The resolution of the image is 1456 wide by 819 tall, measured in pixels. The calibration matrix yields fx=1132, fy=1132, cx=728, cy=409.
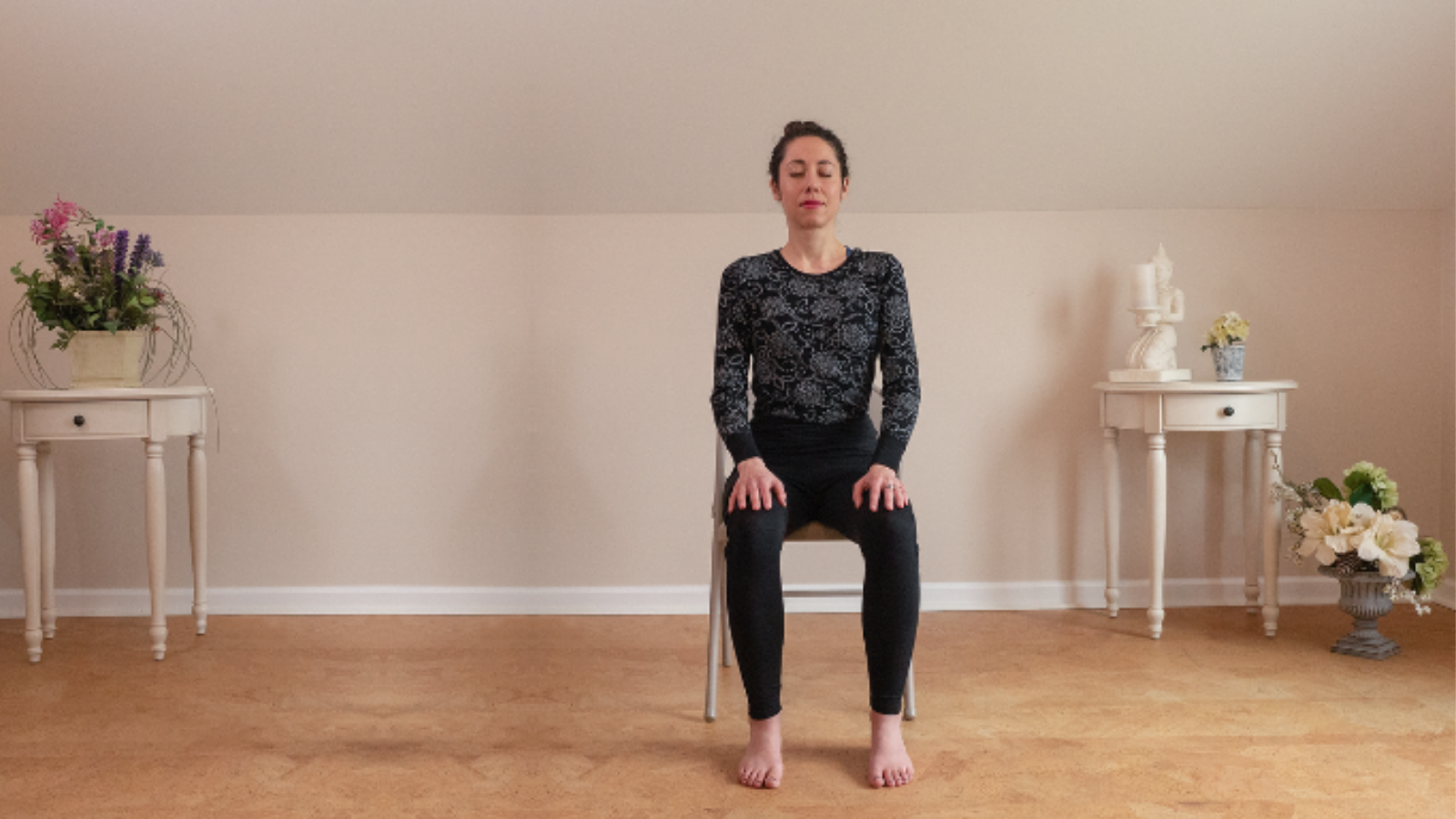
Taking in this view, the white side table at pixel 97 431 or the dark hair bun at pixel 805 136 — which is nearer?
the dark hair bun at pixel 805 136

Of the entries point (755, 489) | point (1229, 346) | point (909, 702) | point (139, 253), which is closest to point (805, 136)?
point (755, 489)

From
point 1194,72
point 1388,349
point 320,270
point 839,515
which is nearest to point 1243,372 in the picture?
point 1388,349

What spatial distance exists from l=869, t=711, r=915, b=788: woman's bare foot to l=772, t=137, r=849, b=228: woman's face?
92 centimetres

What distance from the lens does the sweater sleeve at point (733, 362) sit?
2133 millimetres

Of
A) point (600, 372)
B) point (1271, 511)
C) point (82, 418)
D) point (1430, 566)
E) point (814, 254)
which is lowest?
point (1430, 566)

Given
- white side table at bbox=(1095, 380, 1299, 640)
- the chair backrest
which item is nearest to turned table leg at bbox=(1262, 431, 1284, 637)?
white side table at bbox=(1095, 380, 1299, 640)

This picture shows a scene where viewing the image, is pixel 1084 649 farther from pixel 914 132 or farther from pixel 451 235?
pixel 451 235

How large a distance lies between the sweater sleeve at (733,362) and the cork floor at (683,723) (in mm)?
582

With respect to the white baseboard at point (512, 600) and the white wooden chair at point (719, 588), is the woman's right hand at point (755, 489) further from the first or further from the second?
the white baseboard at point (512, 600)

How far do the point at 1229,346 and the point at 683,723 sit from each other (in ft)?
5.79

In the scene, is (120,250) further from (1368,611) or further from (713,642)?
(1368,611)

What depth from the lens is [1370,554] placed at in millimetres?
2629

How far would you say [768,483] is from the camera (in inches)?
79.7

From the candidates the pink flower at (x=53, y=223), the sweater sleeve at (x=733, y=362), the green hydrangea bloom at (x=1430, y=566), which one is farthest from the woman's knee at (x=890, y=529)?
the pink flower at (x=53, y=223)
